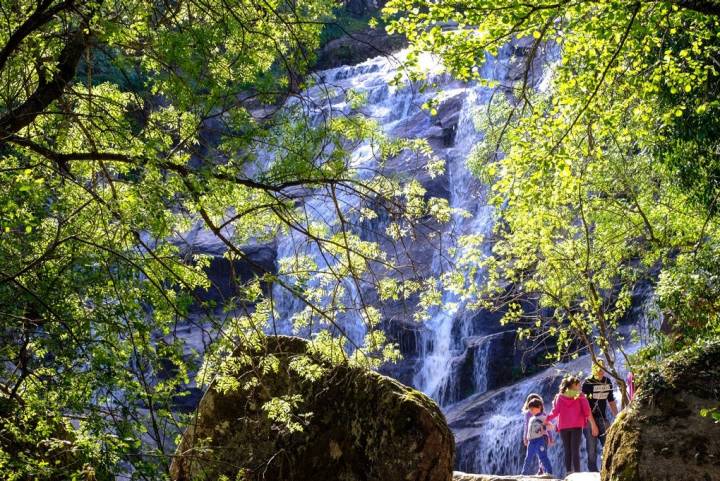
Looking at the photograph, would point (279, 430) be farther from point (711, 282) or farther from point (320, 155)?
point (711, 282)

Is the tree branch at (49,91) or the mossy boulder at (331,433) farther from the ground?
the tree branch at (49,91)

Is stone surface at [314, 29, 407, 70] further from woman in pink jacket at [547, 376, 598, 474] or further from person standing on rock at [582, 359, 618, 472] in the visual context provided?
woman in pink jacket at [547, 376, 598, 474]

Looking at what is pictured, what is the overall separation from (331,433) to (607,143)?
6.14 meters

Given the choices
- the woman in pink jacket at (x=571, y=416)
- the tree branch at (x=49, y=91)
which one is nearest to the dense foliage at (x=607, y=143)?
the woman in pink jacket at (x=571, y=416)

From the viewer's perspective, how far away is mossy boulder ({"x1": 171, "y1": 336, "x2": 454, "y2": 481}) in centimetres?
673

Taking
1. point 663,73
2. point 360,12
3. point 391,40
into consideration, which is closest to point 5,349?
point 663,73

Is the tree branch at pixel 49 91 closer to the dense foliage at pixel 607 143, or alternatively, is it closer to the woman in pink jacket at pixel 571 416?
the dense foliage at pixel 607 143

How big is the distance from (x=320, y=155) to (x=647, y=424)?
353 cm

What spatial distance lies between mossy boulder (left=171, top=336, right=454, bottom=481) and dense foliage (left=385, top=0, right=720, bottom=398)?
4.47 ft

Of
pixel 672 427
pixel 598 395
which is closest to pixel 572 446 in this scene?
pixel 598 395

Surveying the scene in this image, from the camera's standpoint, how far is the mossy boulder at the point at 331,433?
6.73 m

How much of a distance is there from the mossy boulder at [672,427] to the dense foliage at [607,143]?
3.56 feet

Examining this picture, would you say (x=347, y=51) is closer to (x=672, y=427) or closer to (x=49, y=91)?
(x=672, y=427)

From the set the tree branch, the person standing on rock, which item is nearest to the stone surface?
the person standing on rock
